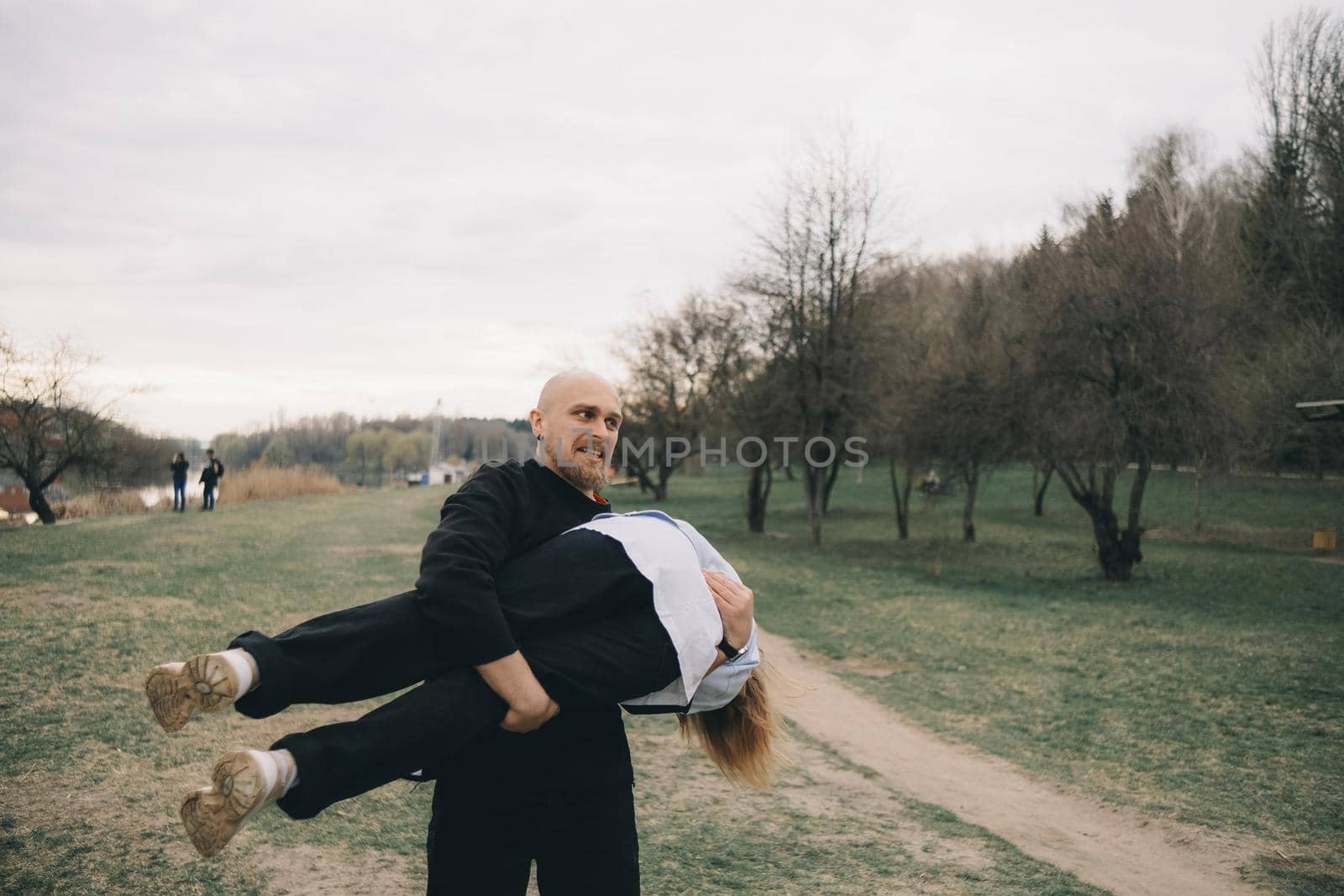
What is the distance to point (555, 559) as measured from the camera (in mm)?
2227

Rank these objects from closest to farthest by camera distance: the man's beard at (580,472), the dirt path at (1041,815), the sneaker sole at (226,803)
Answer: the sneaker sole at (226,803), the man's beard at (580,472), the dirt path at (1041,815)

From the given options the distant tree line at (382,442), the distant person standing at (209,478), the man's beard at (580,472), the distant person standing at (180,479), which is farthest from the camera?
the distant tree line at (382,442)

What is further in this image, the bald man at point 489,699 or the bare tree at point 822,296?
the bare tree at point 822,296

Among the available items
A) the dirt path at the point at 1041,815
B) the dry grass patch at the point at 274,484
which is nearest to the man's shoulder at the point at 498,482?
the dirt path at the point at 1041,815

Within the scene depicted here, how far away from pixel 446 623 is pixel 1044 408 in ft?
52.5

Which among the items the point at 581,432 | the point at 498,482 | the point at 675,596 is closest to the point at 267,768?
the point at 498,482

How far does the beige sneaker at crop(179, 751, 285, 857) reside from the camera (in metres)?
1.79

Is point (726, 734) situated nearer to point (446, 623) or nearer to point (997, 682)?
point (446, 623)

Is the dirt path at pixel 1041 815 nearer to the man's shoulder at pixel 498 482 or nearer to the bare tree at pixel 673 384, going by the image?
the man's shoulder at pixel 498 482

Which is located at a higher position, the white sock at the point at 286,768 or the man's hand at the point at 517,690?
the man's hand at the point at 517,690

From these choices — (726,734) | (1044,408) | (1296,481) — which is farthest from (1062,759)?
(1296,481)

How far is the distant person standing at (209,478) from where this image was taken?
2677cm

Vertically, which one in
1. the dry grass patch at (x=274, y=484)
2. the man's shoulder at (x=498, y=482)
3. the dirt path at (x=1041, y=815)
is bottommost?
the dirt path at (x=1041, y=815)

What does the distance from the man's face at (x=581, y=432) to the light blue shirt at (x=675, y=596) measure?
0.15 meters
